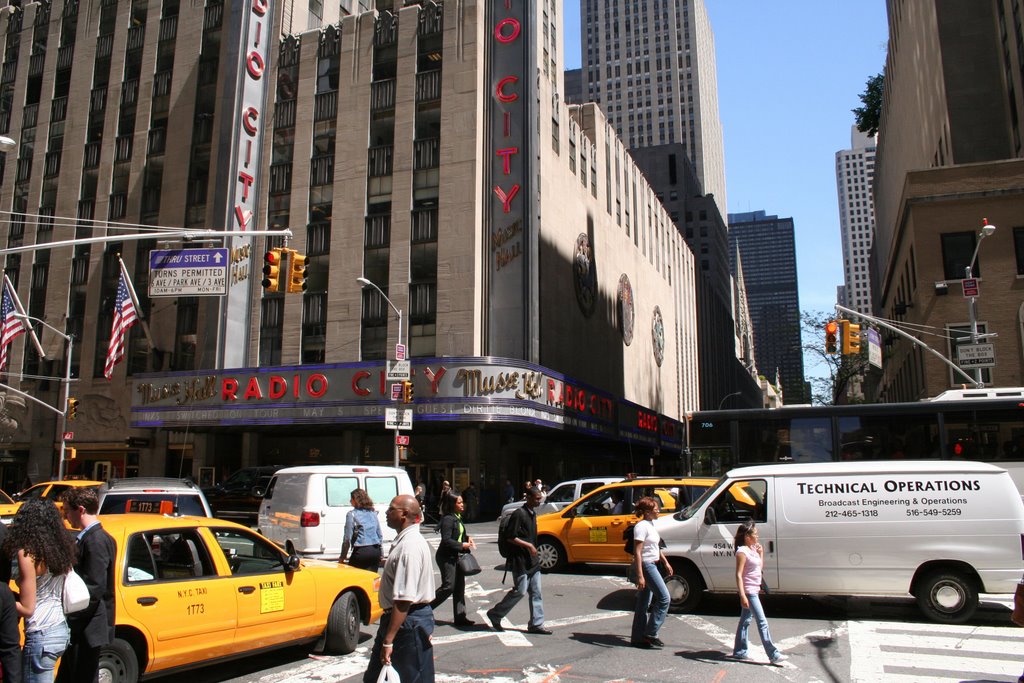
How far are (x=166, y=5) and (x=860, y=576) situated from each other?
161 feet

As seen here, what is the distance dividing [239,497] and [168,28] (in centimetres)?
3371

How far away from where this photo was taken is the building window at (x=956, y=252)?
3456 cm

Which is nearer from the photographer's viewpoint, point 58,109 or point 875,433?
point 875,433

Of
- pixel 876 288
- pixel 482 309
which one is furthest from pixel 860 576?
pixel 876 288

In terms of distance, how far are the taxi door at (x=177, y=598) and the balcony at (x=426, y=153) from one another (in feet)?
104

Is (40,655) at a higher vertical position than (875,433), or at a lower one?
lower

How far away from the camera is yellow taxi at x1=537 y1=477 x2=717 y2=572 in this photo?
1533 cm

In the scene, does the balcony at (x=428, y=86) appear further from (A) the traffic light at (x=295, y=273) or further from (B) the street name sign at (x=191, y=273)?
(A) the traffic light at (x=295, y=273)

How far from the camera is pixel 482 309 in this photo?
3612 cm

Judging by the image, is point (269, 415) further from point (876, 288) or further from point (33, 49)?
point (876, 288)

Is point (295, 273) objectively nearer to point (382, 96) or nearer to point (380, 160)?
point (380, 160)

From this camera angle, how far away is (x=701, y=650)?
375 inches

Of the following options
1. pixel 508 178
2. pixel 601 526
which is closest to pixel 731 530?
pixel 601 526

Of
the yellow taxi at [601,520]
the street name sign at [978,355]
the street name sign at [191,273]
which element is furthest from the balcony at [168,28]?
the street name sign at [978,355]
